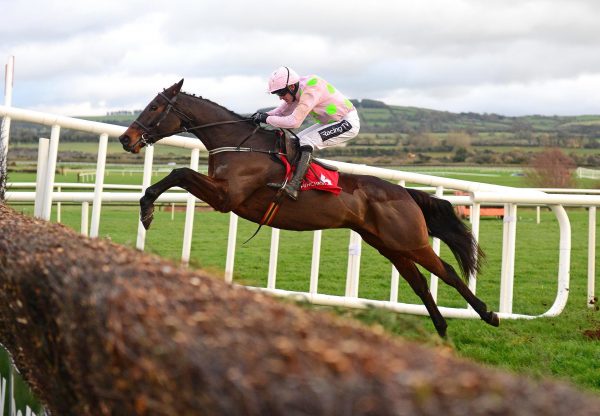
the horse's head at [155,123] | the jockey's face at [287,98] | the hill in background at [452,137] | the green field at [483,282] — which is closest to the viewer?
the green field at [483,282]

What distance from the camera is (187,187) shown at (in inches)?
227

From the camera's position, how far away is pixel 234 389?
4.37 feet

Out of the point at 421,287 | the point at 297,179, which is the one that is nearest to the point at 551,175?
the point at 421,287

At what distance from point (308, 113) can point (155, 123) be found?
0.99 meters

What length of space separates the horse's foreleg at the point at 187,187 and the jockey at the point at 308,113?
0.35 m

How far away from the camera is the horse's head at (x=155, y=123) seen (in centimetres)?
583

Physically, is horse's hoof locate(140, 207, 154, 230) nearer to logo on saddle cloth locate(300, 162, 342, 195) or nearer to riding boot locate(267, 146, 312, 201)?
riding boot locate(267, 146, 312, 201)

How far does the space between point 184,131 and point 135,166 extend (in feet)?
144

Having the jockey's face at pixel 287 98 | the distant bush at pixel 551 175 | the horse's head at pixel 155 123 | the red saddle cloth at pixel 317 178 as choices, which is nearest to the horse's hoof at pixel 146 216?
the horse's head at pixel 155 123

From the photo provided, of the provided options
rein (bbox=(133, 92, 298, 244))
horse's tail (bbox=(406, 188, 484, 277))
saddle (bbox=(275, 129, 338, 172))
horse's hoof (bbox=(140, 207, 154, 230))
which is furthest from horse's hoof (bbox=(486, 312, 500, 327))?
horse's hoof (bbox=(140, 207, 154, 230))

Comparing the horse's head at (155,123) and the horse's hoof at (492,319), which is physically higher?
the horse's head at (155,123)

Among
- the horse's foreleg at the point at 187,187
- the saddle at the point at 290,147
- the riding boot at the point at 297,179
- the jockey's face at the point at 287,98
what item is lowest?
the horse's foreleg at the point at 187,187

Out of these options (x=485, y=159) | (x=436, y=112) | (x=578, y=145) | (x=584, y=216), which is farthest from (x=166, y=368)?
(x=436, y=112)

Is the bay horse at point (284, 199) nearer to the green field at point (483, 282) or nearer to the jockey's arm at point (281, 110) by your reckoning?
the jockey's arm at point (281, 110)
